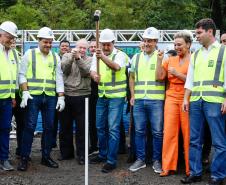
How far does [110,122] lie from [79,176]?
956 mm

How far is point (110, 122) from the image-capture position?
24.8 ft

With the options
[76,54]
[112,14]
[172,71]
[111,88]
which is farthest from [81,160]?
[112,14]

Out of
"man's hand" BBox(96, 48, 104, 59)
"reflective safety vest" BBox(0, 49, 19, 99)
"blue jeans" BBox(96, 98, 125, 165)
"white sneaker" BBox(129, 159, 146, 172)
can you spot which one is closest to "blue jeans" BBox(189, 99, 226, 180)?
"white sneaker" BBox(129, 159, 146, 172)

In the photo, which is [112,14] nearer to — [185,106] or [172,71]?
[172,71]

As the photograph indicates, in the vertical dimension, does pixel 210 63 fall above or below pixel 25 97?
above

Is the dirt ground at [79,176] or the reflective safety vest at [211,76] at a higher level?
the reflective safety vest at [211,76]

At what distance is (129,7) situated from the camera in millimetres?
19125

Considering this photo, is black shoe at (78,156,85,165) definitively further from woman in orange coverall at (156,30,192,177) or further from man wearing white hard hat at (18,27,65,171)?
woman in orange coverall at (156,30,192,177)

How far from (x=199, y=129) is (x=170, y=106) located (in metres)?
0.64

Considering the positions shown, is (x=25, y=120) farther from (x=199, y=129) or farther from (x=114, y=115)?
(x=199, y=129)

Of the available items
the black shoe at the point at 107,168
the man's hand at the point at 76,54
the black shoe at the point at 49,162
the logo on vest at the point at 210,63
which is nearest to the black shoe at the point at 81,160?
the black shoe at the point at 49,162

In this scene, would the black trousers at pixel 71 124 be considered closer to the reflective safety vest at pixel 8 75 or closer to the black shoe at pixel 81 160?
the black shoe at pixel 81 160

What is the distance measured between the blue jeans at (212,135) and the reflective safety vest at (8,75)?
2770mm

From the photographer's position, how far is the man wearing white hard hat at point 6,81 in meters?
7.37
